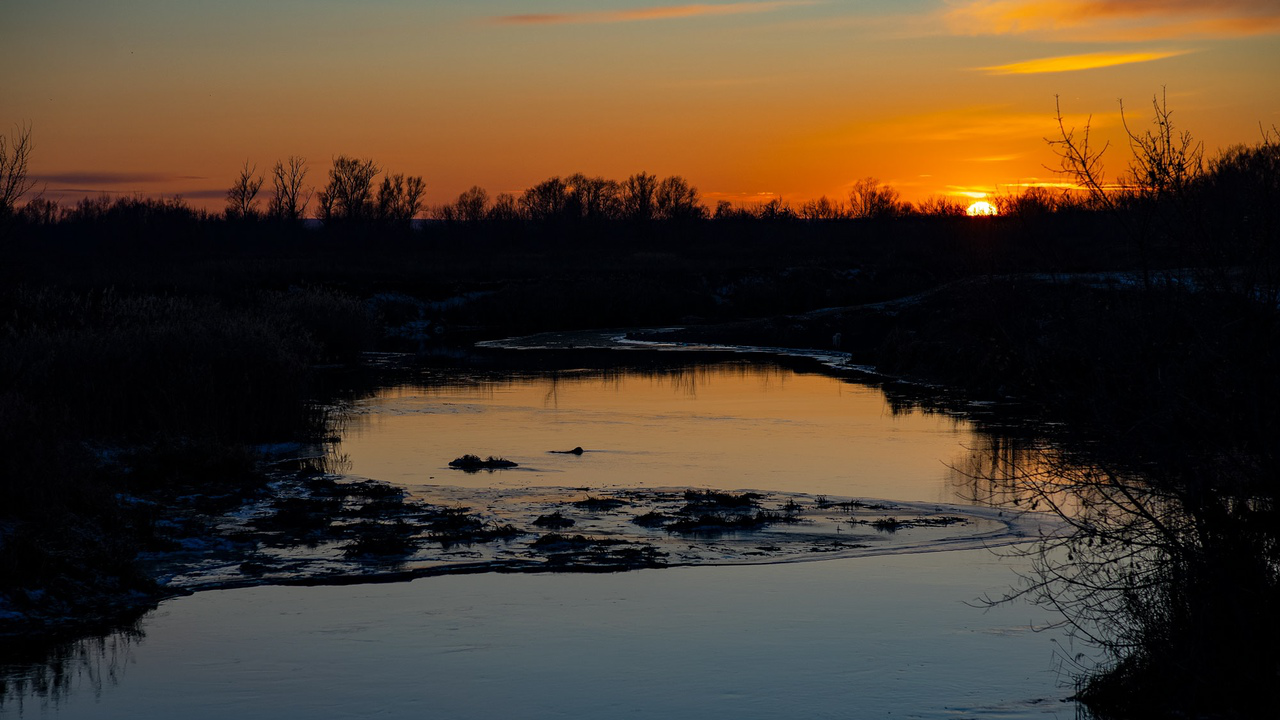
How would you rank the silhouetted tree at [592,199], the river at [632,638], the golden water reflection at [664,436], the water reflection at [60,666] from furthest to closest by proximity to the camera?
the silhouetted tree at [592,199]
the golden water reflection at [664,436]
the water reflection at [60,666]
the river at [632,638]

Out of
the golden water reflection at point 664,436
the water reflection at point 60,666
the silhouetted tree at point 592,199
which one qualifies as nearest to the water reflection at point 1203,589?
the water reflection at point 60,666

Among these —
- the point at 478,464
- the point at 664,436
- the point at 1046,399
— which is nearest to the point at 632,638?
the point at 1046,399

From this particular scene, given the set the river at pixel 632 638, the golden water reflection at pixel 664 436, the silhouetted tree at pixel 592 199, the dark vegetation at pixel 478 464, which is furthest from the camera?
the silhouetted tree at pixel 592 199

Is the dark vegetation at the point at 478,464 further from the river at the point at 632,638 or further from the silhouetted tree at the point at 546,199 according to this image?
the silhouetted tree at the point at 546,199

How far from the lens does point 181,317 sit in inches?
979

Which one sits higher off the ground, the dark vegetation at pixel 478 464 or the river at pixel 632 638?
the dark vegetation at pixel 478 464

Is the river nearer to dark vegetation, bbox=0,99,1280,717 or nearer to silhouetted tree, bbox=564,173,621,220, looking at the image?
dark vegetation, bbox=0,99,1280,717

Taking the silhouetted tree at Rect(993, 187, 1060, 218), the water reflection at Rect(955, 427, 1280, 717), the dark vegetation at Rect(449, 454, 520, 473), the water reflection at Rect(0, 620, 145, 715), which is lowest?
the water reflection at Rect(0, 620, 145, 715)

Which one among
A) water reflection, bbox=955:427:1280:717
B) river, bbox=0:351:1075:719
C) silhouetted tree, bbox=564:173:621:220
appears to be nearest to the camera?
water reflection, bbox=955:427:1280:717

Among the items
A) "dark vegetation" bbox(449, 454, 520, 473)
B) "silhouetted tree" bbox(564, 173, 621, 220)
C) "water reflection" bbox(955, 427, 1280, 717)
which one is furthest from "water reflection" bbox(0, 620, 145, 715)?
"silhouetted tree" bbox(564, 173, 621, 220)

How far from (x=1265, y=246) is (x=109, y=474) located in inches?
530

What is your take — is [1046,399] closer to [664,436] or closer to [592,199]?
[664,436]

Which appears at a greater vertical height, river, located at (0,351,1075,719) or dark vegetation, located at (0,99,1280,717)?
dark vegetation, located at (0,99,1280,717)

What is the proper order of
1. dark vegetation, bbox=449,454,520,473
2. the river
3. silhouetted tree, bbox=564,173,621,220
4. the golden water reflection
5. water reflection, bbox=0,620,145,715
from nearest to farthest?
the river < water reflection, bbox=0,620,145,715 < the golden water reflection < dark vegetation, bbox=449,454,520,473 < silhouetted tree, bbox=564,173,621,220
